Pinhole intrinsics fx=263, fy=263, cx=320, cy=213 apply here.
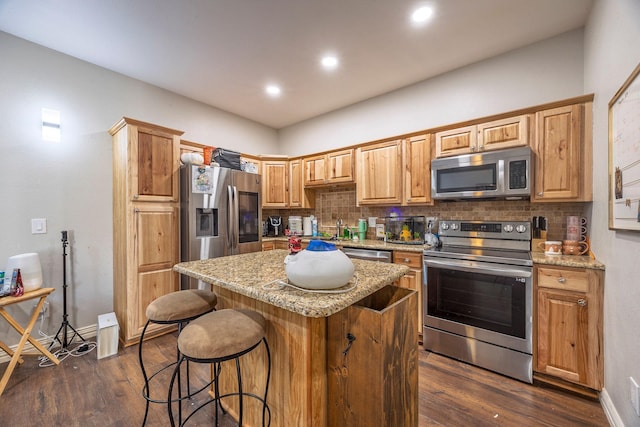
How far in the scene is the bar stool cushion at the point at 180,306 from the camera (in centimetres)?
139

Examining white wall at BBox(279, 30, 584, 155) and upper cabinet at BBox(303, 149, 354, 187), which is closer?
white wall at BBox(279, 30, 584, 155)

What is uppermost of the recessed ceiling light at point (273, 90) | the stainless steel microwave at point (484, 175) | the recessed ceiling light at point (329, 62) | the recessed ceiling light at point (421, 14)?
the recessed ceiling light at point (329, 62)

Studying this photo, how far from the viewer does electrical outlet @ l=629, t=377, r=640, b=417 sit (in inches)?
49.0

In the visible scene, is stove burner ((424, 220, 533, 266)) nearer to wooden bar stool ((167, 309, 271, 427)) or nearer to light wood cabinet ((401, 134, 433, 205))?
light wood cabinet ((401, 134, 433, 205))

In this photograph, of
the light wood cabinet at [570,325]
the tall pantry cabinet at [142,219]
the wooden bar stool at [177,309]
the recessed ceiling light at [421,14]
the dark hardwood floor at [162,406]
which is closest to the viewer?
the wooden bar stool at [177,309]

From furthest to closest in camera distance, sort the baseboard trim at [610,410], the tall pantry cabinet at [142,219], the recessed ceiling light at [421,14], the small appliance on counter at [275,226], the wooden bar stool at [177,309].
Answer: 1. the small appliance on counter at [275,226]
2. the tall pantry cabinet at [142,219]
3. the recessed ceiling light at [421,14]
4. the baseboard trim at [610,410]
5. the wooden bar stool at [177,309]

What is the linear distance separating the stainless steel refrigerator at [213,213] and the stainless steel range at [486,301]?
2159mm

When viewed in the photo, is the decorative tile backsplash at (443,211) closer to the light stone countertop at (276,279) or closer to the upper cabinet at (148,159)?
the light stone countertop at (276,279)

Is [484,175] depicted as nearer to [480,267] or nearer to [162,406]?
[480,267]

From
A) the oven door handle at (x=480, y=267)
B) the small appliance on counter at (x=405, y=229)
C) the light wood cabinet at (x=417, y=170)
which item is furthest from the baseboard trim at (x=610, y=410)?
the light wood cabinet at (x=417, y=170)

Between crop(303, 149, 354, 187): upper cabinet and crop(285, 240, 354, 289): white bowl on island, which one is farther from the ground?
crop(303, 149, 354, 187): upper cabinet

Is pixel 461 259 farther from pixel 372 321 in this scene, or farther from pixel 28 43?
pixel 28 43

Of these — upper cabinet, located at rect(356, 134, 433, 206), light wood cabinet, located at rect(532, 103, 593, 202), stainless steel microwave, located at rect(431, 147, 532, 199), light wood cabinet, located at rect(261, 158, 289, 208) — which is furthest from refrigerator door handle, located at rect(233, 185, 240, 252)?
light wood cabinet, located at rect(532, 103, 593, 202)

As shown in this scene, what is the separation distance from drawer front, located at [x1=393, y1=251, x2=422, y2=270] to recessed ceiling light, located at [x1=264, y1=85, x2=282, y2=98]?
2.42 m
